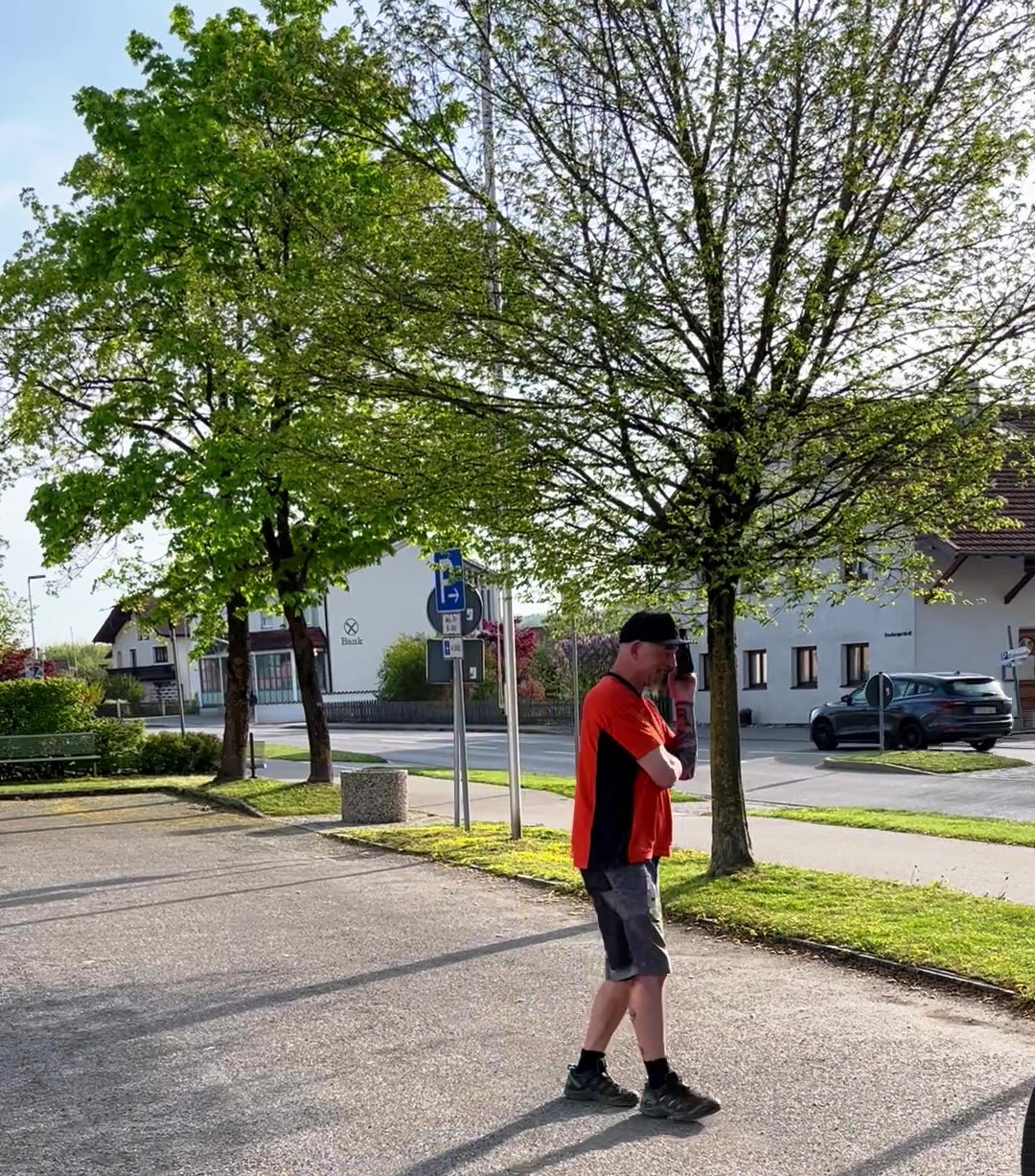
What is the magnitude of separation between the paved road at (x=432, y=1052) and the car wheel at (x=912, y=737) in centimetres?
1779

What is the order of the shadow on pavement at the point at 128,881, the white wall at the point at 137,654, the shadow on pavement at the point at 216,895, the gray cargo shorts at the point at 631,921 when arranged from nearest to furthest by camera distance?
the gray cargo shorts at the point at 631,921 < the shadow on pavement at the point at 216,895 < the shadow on pavement at the point at 128,881 < the white wall at the point at 137,654

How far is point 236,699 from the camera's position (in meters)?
23.1

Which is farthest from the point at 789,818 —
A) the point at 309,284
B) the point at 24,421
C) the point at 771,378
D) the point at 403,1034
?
the point at 24,421

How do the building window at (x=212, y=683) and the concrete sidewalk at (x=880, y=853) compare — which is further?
the building window at (x=212, y=683)

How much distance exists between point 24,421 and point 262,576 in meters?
4.25

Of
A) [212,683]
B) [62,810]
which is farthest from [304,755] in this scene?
[212,683]

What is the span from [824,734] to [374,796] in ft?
48.9

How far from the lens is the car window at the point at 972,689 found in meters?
26.3

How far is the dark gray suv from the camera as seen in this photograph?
86.2ft

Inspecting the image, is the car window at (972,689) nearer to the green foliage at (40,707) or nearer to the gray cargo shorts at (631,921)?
the green foliage at (40,707)

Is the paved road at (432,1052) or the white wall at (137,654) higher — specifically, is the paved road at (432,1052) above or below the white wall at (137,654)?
below

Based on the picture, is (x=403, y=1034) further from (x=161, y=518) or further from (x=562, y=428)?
(x=161, y=518)

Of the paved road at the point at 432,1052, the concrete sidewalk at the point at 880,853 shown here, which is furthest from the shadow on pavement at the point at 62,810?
Result: the paved road at the point at 432,1052

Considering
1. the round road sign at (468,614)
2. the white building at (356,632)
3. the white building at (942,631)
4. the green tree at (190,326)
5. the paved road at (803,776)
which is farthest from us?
the white building at (356,632)
